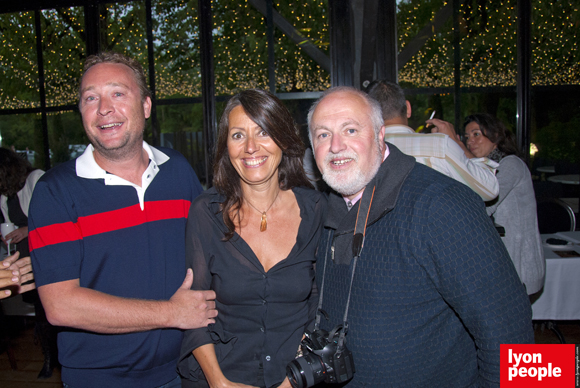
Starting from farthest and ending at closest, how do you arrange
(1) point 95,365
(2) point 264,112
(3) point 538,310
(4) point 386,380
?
(3) point 538,310 < (2) point 264,112 < (1) point 95,365 < (4) point 386,380

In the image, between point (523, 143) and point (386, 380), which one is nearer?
point (386, 380)

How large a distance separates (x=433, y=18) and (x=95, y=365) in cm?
518

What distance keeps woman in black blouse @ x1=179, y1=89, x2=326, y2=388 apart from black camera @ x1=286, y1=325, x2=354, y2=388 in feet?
0.70

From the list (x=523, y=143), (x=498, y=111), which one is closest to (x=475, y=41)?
(x=498, y=111)

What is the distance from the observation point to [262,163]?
167 centimetres

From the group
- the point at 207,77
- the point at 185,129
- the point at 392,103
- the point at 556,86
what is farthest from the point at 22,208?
the point at 556,86

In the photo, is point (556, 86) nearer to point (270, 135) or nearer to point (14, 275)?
point (270, 135)

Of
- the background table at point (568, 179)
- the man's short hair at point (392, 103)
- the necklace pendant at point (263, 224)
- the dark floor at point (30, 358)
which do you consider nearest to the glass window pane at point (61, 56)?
the dark floor at point (30, 358)

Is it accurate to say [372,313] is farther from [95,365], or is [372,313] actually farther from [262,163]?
[95,365]

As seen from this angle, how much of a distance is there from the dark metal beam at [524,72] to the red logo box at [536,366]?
3908 mm

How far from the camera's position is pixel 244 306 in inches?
60.7

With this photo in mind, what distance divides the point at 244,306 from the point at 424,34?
466 centimetres

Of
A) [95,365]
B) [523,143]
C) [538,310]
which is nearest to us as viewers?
[95,365]

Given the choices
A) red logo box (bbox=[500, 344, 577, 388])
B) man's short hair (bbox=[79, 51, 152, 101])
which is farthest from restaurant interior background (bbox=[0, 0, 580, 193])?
red logo box (bbox=[500, 344, 577, 388])
